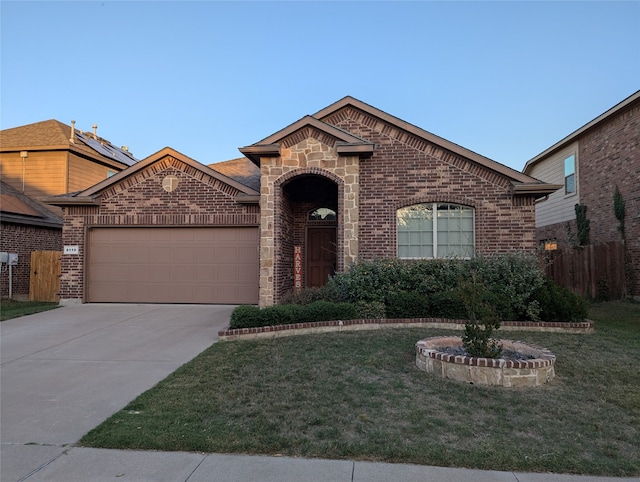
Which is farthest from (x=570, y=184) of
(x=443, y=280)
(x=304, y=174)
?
(x=304, y=174)

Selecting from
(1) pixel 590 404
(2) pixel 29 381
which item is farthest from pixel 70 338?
(1) pixel 590 404

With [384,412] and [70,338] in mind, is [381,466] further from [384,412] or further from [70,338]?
[70,338]

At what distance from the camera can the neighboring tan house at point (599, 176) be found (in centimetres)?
1316

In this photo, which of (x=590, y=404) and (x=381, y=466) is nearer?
(x=381, y=466)

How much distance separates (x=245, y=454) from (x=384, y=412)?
1.57 meters

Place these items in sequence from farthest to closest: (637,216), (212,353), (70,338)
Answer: (637,216)
(70,338)
(212,353)

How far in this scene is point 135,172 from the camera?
12742mm

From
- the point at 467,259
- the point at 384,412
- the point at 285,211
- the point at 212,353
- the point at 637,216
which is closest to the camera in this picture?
the point at 384,412

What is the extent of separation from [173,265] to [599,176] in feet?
48.9

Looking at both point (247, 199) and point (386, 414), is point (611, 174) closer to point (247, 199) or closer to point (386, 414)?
point (247, 199)

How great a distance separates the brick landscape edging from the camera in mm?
8219

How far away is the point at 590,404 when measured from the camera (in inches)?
187

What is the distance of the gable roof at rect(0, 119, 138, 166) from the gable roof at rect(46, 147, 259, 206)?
24.2ft

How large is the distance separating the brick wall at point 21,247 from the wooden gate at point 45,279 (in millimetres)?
620
